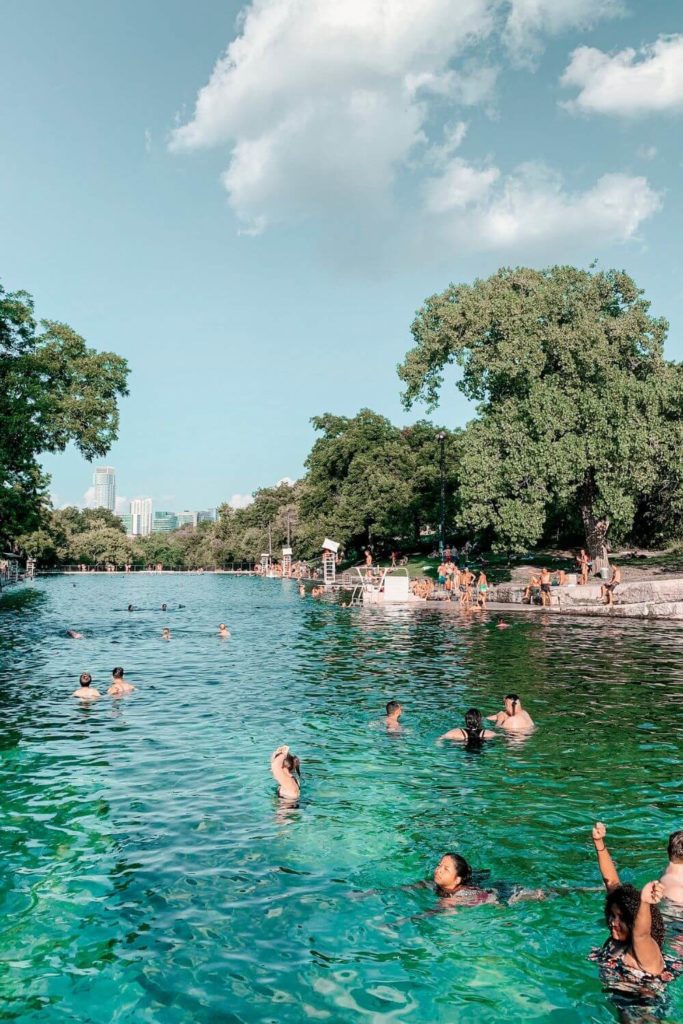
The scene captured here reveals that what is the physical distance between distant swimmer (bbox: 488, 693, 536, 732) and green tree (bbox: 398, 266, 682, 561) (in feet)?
96.6

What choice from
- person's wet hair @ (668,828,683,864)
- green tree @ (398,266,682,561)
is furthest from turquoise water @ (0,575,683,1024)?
green tree @ (398,266,682,561)

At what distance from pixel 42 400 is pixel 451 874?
38.8 metres

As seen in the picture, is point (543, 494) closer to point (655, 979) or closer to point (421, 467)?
point (421, 467)

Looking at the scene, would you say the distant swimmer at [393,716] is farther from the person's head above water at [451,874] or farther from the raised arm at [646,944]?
the raised arm at [646,944]

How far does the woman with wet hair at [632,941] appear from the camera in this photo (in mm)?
6543

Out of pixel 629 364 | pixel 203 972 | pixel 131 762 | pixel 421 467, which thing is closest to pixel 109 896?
pixel 203 972

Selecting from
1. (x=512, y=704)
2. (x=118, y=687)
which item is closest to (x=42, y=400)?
(x=118, y=687)

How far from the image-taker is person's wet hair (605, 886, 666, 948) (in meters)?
6.60

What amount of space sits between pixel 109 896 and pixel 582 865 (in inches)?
231

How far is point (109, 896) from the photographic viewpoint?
8.77 metres

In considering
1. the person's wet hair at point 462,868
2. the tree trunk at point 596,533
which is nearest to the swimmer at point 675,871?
the person's wet hair at point 462,868

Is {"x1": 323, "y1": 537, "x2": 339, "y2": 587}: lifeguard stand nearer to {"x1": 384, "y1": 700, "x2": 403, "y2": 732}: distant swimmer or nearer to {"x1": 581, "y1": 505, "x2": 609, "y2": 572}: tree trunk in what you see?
{"x1": 581, "y1": 505, "x2": 609, "y2": 572}: tree trunk

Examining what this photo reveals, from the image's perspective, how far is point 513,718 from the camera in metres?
15.9

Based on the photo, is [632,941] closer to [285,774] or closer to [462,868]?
[462,868]
